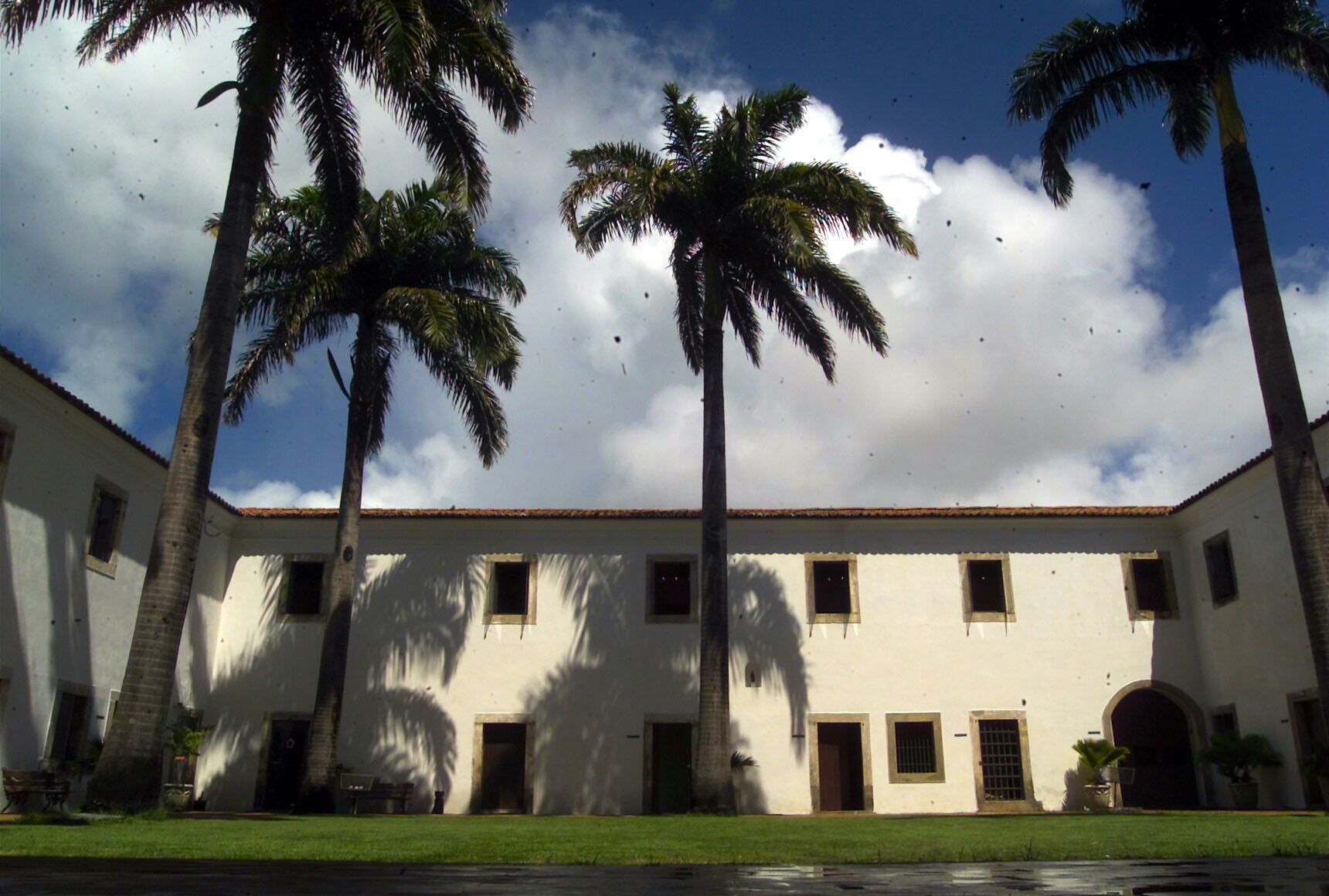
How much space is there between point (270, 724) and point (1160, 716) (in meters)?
18.3

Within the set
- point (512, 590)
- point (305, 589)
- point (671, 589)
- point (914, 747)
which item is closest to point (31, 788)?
point (305, 589)

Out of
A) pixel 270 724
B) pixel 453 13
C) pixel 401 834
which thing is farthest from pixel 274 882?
Result: pixel 270 724

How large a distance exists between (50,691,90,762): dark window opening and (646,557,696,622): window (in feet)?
33.4

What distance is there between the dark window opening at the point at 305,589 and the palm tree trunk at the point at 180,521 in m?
9.46

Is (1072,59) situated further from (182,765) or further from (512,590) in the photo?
(182,765)

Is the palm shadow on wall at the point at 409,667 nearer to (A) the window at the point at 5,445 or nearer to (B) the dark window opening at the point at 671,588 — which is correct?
(B) the dark window opening at the point at 671,588

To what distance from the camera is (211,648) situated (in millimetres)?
21797

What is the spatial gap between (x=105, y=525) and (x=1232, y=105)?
18.5m

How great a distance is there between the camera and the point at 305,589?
886 inches

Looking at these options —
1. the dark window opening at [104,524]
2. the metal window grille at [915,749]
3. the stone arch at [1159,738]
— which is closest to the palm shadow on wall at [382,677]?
the dark window opening at [104,524]

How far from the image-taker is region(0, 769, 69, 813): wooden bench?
14.4 metres

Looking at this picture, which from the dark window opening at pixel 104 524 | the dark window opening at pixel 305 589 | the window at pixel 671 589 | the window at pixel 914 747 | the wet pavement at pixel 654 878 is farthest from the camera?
the dark window opening at pixel 305 589

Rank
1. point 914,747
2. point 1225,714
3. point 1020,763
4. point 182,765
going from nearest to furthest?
point 182,765, point 1225,714, point 1020,763, point 914,747

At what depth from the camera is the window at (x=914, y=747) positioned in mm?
20969
